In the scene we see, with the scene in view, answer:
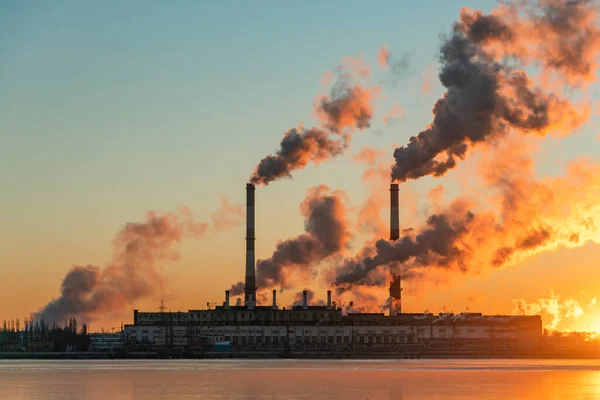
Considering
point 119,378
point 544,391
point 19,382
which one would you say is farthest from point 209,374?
point 544,391

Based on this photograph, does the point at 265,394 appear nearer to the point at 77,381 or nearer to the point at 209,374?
the point at 77,381

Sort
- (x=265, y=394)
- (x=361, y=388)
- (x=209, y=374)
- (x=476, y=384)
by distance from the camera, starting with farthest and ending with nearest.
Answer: (x=209, y=374) < (x=476, y=384) < (x=361, y=388) < (x=265, y=394)

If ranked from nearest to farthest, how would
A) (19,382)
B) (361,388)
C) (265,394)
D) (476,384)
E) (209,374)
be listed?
1. (265,394)
2. (361,388)
3. (476,384)
4. (19,382)
5. (209,374)

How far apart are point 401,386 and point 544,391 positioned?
44.9 ft

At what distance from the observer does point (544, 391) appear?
109 m

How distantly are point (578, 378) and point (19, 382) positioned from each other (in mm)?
59624

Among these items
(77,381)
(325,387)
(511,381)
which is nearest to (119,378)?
(77,381)

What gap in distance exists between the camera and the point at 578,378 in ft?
446

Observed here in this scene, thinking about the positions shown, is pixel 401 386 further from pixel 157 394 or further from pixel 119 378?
pixel 119 378

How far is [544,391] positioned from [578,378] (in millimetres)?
28698

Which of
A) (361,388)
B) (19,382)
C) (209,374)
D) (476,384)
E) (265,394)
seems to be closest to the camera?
(265,394)

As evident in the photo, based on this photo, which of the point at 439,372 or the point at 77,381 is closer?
the point at 77,381

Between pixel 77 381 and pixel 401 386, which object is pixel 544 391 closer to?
pixel 401 386

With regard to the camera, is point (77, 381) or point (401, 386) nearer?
point (401, 386)
